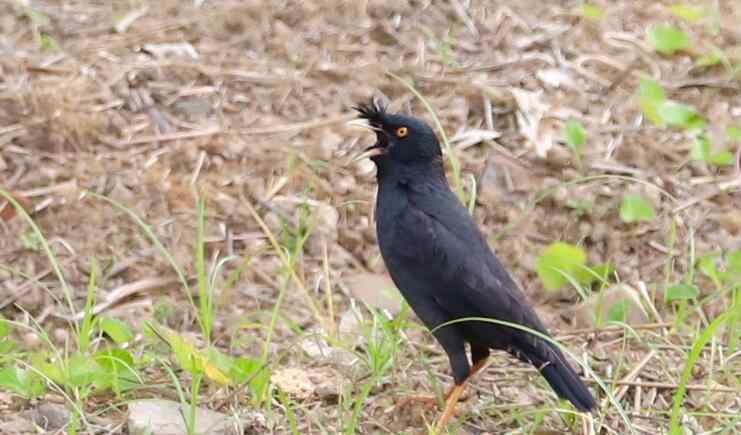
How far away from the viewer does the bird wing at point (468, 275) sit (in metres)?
4.13

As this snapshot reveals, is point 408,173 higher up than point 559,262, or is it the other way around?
point 408,173

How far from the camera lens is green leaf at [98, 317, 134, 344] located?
455cm

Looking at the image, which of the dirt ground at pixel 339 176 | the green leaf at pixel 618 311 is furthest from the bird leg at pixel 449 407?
the green leaf at pixel 618 311

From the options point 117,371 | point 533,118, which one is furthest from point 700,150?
→ point 117,371

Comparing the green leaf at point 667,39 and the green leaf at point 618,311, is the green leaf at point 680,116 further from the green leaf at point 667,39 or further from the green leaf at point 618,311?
the green leaf at point 618,311

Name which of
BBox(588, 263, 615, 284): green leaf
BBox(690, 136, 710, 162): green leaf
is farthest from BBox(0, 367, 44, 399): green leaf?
BBox(690, 136, 710, 162): green leaf

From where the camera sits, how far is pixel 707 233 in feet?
18.1

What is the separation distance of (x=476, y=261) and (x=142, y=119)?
2285mm

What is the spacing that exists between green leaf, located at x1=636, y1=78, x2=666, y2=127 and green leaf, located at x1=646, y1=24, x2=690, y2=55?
0.41 metres

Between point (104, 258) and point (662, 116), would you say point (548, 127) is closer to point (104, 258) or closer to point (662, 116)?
point (662, 116)

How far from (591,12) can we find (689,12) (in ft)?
1.63

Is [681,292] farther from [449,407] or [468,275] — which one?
[449,407]

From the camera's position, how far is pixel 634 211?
546cm

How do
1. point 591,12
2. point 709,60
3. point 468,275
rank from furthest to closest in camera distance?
1. point 591,12
2. point 709,60
3. point 468,275
